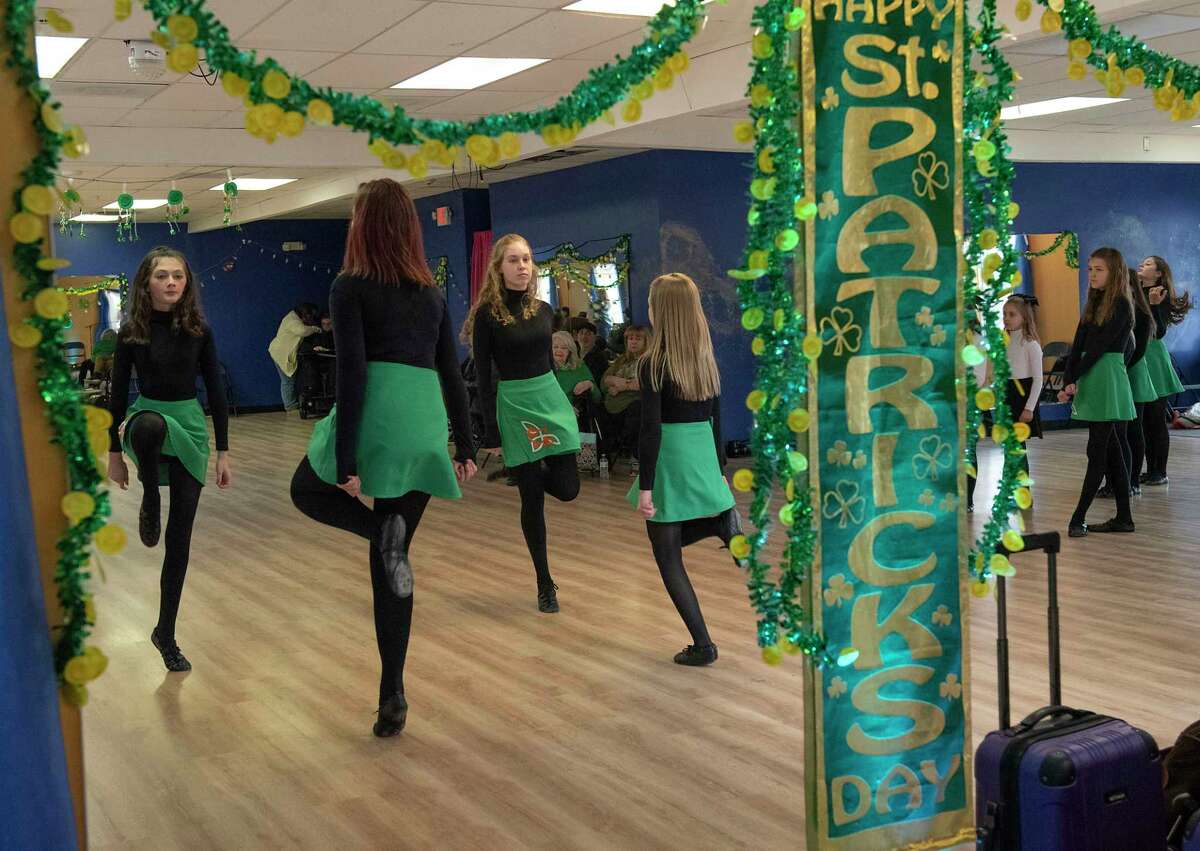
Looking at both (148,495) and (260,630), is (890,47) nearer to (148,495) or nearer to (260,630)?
(148,495)

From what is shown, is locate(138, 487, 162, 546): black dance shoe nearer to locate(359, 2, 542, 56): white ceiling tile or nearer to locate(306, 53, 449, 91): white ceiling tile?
locate(359, 2, 542, 56): white ceiling tile

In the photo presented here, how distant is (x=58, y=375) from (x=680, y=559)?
285 centimetres

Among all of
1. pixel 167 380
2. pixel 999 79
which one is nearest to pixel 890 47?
pixel 999 79

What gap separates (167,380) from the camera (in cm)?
472

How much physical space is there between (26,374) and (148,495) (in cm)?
313

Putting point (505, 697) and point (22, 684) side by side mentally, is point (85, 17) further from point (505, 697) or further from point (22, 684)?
point (22, 684)

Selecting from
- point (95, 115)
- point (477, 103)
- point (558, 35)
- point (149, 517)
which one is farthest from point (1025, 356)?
point (95, 115)

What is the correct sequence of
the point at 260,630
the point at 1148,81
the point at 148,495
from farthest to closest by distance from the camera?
the point at 260,630 → the point at 148,495 → the point at 1148,81

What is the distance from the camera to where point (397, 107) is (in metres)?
2.39

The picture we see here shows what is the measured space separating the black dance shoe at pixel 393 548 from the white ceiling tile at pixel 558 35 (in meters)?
4.04

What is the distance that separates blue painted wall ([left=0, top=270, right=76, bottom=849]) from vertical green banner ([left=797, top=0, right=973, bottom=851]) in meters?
1.56

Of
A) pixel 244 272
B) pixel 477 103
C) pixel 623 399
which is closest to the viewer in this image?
pixel 477 103

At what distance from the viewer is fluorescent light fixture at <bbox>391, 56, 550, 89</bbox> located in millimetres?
8234

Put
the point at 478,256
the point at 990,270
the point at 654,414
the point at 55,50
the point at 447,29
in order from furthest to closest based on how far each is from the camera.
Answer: the point at 478,256, the point at 55,50, the point at 447,29, the point at 654,414, the point at 990,270
